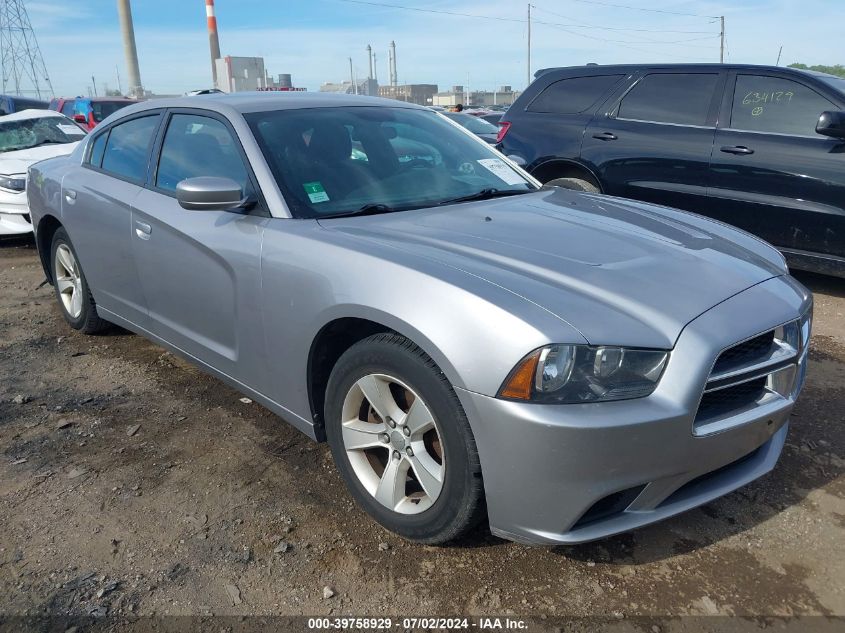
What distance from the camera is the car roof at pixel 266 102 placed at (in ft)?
10.7

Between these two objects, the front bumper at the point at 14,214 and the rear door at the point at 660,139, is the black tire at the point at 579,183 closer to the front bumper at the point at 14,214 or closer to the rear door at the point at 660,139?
the rear door at the point at 660,139

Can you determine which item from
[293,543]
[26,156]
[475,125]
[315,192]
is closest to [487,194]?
[315,192]

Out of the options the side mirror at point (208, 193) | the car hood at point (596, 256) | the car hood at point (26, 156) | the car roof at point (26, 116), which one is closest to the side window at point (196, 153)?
the side mirror at point (208, 193)

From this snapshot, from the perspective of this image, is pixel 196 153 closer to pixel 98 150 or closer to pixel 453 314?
pixel 98 150

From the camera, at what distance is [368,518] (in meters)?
2.70

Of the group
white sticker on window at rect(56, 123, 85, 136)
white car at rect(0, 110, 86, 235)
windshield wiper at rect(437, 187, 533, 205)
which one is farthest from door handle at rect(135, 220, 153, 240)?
white sticker on window at rect(56, 123, 85, 136)

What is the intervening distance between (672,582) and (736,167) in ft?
13.5

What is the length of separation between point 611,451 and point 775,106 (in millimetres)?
4637

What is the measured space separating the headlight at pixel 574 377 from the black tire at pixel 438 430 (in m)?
0.24

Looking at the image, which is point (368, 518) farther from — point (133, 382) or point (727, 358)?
point (133, 382)

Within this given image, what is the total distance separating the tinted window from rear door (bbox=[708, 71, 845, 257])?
116 centimetres

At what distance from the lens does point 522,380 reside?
2.00 m

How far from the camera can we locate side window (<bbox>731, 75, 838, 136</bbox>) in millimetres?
5336

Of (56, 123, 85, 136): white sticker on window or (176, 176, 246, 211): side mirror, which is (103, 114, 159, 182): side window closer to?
(176, 176, 246, 211): side mirror
